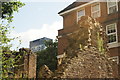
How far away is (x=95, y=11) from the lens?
27.2 meters

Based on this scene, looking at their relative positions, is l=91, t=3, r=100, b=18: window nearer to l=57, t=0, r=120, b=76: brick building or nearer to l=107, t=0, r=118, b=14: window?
l=57, t=0, r=120, b=76: brick building

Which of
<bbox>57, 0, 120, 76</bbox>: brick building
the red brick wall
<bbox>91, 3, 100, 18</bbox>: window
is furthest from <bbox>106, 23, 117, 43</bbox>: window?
<bbox>91, 3, 100, 18</bbox>: window

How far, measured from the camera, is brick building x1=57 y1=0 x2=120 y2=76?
79.1 feet

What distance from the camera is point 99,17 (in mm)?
26109

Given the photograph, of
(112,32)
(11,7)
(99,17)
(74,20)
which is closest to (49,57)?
(74,20)

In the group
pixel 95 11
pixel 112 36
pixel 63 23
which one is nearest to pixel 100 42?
pixel 112 36

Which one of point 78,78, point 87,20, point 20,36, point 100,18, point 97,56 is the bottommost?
point 78,78

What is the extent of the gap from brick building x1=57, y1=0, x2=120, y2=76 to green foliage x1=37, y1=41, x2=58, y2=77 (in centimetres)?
724

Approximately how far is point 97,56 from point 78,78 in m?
1.43

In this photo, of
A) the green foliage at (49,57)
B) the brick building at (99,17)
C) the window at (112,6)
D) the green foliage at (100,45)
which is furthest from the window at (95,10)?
the green foliage at (100,45)

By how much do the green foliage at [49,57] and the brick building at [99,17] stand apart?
23.7 ft

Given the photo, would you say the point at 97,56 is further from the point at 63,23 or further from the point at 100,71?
the point at 63,23

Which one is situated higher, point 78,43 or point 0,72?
point 78,43

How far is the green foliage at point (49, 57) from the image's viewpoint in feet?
119
